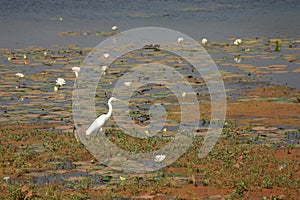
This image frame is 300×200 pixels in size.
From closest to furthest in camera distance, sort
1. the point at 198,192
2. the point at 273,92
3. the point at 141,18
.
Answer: the point at 198,192 < the point at 273,92 < the point at 141,18

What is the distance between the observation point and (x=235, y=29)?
90.0 feet

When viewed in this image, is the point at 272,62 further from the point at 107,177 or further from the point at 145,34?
the point at 107,177

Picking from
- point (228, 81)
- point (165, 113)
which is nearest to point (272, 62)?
point (228, 81)

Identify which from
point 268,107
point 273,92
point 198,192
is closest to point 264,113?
point 268,107

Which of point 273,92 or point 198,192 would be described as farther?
point 273,92

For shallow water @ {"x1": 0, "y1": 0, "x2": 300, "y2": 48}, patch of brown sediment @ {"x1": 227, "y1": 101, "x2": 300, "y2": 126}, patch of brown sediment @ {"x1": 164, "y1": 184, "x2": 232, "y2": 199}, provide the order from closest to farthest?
patch of brown sediment @ {"x1": 164, "y1": 184, "x2": 232, "y2": 199}, patch of brown sediment @ {"x1": 227, "y1": 101, "x2": 300, "y2": 126}, shallow water @ {"x1": 0, "y1": 0, "x2": 300, "y2": 48}

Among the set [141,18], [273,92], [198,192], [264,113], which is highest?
[141,18]

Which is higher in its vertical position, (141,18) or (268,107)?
(141,18)

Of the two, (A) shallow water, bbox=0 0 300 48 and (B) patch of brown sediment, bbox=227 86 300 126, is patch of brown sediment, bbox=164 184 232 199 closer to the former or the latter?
(B) patch of brown sediment, bbox=227 86 300 126

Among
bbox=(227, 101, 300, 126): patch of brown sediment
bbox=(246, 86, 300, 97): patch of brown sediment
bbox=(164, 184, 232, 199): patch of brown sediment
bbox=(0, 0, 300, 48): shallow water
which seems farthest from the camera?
bbox=(0, 0, 300, 48): shallow water

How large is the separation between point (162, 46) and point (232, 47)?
233 centimetres

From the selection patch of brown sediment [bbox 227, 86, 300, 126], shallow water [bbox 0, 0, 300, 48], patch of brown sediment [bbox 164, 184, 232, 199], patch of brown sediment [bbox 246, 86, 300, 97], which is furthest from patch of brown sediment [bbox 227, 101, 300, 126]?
shallow water [bbox 0, 0, 300, 48]

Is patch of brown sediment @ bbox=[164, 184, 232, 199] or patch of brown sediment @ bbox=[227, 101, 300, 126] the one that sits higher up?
patch of brown sediment @ bbox=[227, 101, 300, 126]

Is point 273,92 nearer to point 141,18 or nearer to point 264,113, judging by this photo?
point 264,113
